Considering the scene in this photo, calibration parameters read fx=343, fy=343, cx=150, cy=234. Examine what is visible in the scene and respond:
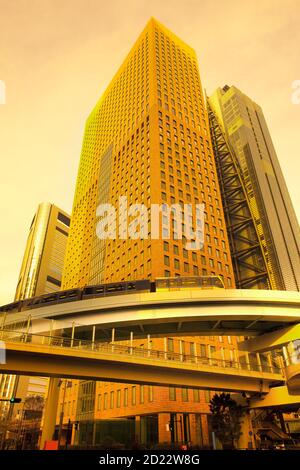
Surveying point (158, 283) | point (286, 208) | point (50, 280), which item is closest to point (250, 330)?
point (158, 283)

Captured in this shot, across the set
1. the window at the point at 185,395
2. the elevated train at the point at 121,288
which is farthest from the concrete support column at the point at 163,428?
the elevated train at the point at 121,288

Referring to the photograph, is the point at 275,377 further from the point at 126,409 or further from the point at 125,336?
the point at 126,409

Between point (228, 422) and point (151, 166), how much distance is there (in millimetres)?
56744

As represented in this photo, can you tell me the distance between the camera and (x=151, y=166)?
79.9 meters

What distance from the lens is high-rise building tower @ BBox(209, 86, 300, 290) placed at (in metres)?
103

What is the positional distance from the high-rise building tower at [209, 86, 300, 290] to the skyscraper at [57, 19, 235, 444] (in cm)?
2659

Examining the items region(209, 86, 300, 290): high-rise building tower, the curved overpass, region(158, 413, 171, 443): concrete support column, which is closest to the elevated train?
the curved overpass

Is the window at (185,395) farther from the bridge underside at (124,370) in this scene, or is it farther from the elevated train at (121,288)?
the bridge underside at (124,370)

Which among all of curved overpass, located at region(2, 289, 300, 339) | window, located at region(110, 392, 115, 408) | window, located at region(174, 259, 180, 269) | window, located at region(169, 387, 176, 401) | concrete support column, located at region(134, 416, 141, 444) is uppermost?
window, located at region(174, 259, 180, 269)

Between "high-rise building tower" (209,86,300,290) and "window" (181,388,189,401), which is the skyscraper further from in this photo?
"high-rise building tower" (209,86,300,290)

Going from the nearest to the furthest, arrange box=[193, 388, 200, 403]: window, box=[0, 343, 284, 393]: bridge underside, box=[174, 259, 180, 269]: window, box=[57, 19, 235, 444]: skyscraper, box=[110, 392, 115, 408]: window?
box=[0, 343, 284, 393]: bridge underside
box=[193, 388, 200, 403]: window
box=[57, 19, 235, 444]: skyscraper
box=[110, 392, 115, 408]: window
box=[174, 259, 180, 269]: window

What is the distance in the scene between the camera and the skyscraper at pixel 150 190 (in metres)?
59.3

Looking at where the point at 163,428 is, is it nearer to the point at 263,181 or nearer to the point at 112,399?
the point at 112,399

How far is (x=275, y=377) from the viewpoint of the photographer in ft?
119
